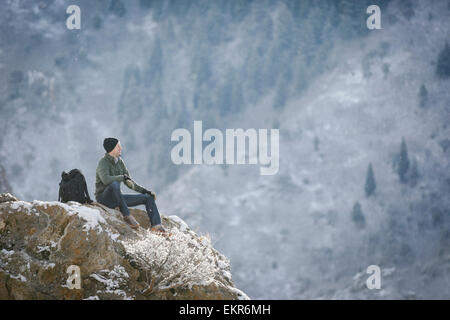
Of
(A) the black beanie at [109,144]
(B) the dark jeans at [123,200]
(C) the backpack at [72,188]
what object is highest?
(A) the black beanie at [109,144]

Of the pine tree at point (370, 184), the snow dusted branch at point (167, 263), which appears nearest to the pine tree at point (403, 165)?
the pine tree at point (370, 184)

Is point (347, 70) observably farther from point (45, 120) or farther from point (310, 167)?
point (45, 120)

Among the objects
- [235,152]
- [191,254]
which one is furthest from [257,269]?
[191,254]

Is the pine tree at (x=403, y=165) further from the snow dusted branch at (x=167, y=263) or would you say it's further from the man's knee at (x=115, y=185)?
the snow dusted branch at (x=167, y=263)

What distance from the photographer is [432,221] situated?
12194 centimetres

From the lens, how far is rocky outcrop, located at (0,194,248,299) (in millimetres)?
12031

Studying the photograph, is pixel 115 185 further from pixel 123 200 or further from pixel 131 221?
pixel 131 221

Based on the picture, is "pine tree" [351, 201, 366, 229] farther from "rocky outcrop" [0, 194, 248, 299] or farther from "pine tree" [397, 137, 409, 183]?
"rocky outcrop" [0, 194, 248, 299]

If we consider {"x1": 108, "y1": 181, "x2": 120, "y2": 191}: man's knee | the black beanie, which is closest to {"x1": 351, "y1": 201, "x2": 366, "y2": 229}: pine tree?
the black beanie

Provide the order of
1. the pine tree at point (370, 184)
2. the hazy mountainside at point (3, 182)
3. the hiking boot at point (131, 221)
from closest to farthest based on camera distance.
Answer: the hiking boot at point (131, 221)
the pine tree at point (370, 184)
the hazy mountainside at point (3, 182)

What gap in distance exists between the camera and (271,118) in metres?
146

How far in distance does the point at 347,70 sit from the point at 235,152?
1560 inches

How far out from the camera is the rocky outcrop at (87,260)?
1203 cm

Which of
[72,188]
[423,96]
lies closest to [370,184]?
[423,96]
